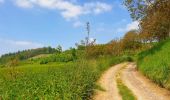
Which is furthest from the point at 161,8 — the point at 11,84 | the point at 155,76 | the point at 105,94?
the point at 11,84

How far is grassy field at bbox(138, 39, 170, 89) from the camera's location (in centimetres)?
3303

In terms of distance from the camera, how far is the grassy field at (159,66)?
1300 inches

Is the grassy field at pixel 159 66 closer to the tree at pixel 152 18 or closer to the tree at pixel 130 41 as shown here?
the tree at pixel 152 18

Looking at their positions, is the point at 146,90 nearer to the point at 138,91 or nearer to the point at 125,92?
the point at 138,91

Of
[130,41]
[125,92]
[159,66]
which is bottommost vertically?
[125,92]

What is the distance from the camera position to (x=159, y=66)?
36.7 meters

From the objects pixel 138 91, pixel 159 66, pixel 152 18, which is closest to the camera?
pixel 138 91

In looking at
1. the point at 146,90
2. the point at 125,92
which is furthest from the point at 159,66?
the point at 125,92

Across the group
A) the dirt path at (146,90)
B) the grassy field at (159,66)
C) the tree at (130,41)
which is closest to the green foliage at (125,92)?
the dirt path at (146,90)

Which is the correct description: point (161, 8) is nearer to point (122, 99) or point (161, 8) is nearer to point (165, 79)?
point (165, 79)

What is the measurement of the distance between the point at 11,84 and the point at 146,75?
70.9ft

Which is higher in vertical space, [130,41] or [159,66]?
[130,41]

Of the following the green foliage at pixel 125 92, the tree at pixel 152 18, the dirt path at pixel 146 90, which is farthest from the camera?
the tree at pixel 152 18

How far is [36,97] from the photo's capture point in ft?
62.4
